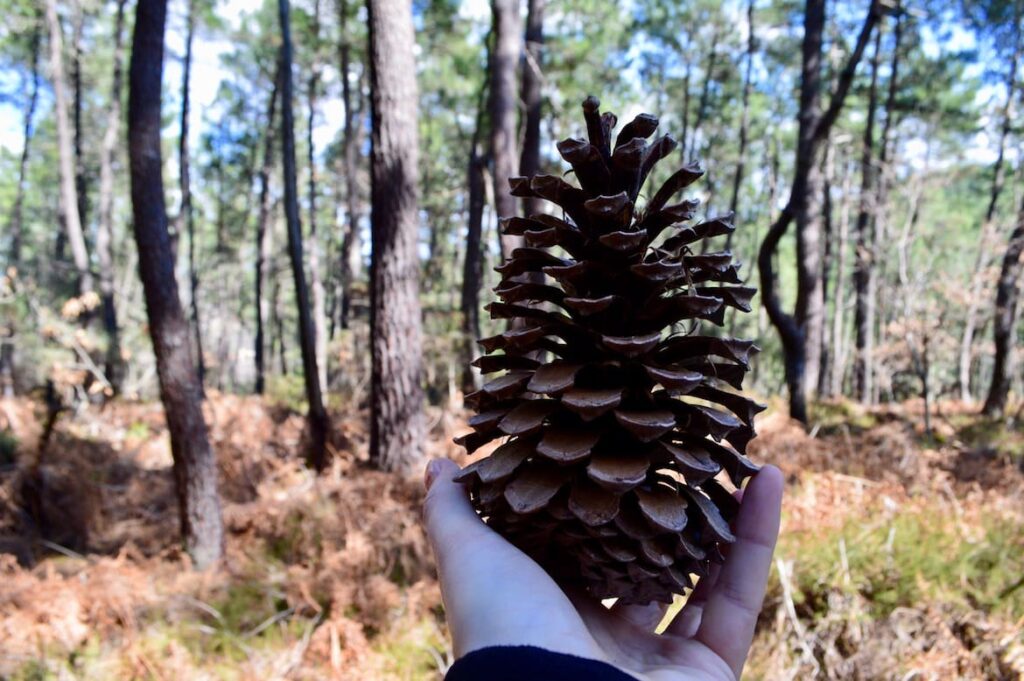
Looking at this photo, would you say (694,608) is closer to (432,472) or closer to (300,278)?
(432,472)

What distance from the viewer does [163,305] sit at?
462 cm

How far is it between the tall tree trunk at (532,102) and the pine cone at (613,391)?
5936 millimetres

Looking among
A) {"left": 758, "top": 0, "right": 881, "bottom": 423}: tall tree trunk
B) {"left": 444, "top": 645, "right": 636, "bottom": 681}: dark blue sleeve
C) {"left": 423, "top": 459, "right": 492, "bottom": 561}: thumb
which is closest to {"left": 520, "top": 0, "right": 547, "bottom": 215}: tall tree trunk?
{"left": 758, "top": 0, "right": 881, "bottom": 423}: tall tree trunk

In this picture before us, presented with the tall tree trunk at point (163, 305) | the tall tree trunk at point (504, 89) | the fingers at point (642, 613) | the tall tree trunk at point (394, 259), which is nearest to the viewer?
the fingers at point (642, 613)

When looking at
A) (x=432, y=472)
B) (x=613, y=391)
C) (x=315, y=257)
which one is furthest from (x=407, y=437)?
(x=315, y=257)

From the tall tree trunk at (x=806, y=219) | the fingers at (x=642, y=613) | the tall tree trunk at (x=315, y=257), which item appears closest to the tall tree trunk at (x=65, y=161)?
the tall tree trunk at (x=315, y=257)

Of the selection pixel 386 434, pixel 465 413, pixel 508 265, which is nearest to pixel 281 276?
pixel 465 413

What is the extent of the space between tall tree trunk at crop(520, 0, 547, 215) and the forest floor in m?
4.56

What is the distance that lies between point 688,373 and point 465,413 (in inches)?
280

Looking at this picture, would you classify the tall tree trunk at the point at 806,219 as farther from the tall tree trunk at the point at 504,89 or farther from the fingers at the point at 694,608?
the fingers at the point at 694,608

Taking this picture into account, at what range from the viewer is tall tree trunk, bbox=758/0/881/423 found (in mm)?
6320

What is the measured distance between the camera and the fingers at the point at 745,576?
1565 mm

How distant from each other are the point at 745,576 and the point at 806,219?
9209mm

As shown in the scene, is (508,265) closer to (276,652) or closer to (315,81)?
(276,652)
